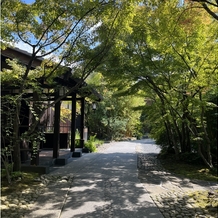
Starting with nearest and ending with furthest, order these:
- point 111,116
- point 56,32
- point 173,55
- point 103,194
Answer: point 103,194, point 56,32, point 173,55, point 111,116

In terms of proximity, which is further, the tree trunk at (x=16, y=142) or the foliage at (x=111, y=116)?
the foliage at (x=111, y=116)

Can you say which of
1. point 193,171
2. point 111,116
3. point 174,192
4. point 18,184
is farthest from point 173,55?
point 111,116

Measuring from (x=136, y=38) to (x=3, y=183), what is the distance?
523cm

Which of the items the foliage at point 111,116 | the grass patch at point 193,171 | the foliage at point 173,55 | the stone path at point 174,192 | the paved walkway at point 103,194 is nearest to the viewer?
the paved walkway at point 103,194

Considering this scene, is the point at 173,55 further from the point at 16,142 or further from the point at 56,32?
the point at 16,142

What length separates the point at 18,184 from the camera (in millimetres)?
4531

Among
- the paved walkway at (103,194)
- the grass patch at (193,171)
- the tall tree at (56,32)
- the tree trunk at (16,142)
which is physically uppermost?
the tall tree at (56,32)

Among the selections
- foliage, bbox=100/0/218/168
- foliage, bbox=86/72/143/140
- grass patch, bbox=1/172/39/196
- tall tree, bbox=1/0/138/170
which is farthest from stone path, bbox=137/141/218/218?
foliage, bbox=86/72/143/140

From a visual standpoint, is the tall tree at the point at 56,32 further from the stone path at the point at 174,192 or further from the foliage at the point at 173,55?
the stone path at the point at 174,192

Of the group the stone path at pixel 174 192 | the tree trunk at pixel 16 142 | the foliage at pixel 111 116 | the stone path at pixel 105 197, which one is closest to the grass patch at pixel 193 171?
the stone path at pixel 174 192

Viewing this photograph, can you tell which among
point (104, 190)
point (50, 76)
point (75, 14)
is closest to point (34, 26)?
point (75, 14)

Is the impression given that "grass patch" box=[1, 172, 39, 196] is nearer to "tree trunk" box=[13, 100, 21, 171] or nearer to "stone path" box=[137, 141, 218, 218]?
"tree trunk" box=[13, 100, 21, 171]

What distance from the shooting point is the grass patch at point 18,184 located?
13.7 ft

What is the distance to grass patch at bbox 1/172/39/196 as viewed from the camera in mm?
4184
